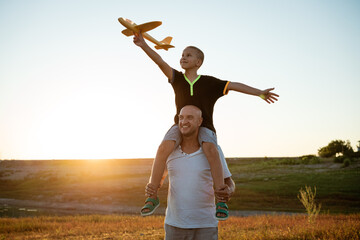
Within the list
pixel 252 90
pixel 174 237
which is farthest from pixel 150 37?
pixel 174 237

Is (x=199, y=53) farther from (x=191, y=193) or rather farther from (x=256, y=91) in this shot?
(x=191, y=193)

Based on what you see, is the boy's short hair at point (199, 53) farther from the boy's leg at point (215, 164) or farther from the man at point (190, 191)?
the boy's leg at point (215, 164)

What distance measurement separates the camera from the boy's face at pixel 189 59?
486 centimetres

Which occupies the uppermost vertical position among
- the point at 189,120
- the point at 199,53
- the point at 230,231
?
the point at 199,53

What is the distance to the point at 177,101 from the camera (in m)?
4.78

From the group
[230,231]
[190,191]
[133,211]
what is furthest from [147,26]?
[133,211]

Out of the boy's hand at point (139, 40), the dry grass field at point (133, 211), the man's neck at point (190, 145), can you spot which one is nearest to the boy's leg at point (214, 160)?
the man's neck at point (190, 145)

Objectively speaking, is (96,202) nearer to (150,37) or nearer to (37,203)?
(37,203)

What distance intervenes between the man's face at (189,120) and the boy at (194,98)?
15 cm

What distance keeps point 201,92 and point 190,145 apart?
30.2 inches

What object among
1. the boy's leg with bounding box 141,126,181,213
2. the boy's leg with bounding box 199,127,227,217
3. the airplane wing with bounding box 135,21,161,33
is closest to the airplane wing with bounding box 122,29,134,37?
the airplane wing with bounding box 135,21,161,33

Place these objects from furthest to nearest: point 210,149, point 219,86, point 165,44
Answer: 1. point 165,44
2. point 219,86
3. point 210,149

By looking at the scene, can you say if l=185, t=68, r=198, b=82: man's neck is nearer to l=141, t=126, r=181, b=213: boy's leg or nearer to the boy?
the boy

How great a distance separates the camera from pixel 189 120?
427 cm
